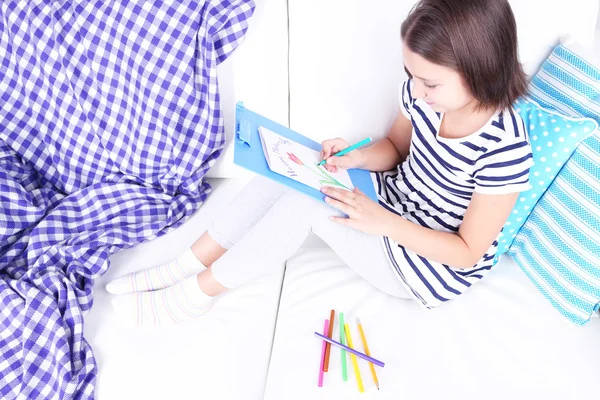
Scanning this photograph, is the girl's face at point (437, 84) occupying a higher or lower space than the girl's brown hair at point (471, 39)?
lower

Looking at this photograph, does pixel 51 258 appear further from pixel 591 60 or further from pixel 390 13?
pixel 591 60

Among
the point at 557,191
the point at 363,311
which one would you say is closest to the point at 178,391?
the point at 363,311

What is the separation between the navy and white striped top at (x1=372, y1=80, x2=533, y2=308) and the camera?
0.87 meters

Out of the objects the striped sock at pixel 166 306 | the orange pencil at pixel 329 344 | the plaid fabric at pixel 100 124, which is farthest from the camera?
the plaid fabric at pixel 100 124

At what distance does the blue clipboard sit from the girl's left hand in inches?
1.0

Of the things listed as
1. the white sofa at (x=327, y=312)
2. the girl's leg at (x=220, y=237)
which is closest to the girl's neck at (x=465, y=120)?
the white sofa at (x=327, y=312)

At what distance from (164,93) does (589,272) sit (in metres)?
0.87

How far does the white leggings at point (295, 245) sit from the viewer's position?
972 millimetres

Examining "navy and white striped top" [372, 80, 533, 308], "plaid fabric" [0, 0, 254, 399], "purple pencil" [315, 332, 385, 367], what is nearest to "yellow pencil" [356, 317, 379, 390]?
"purple pencil" [315, 332, 385, 367]

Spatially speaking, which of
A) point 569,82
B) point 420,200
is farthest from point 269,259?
point 569,82

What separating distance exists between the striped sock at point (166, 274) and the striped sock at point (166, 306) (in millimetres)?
57

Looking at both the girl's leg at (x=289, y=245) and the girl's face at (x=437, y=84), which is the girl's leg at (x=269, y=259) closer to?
the girl's leg at (x=289, y=245)

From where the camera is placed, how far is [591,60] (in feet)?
3.16

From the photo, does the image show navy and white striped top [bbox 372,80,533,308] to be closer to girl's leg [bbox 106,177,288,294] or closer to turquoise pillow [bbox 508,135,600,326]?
turquoise pillow [bbox 508,135,600,326]
